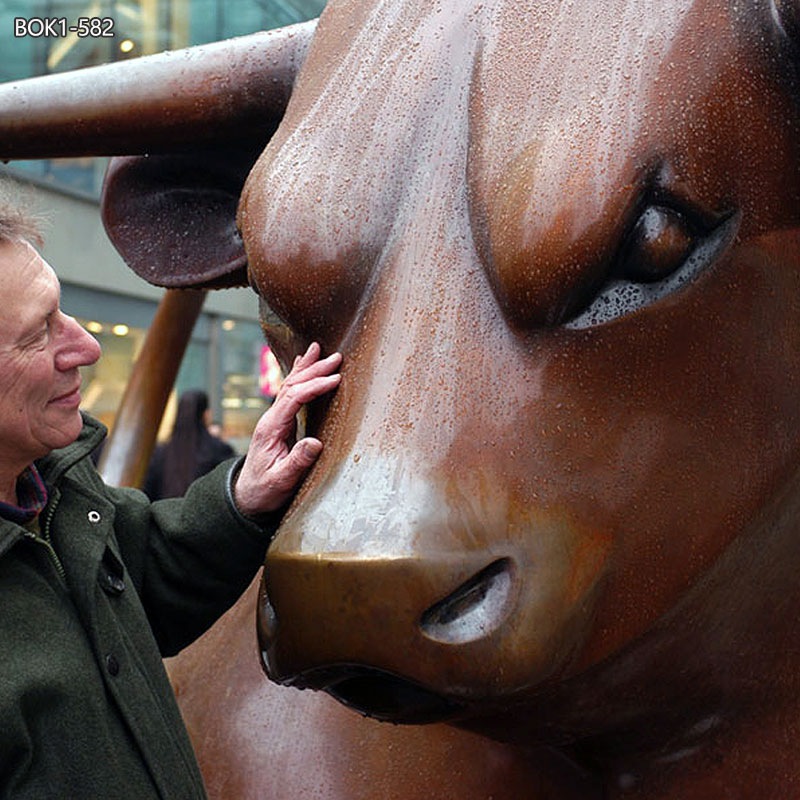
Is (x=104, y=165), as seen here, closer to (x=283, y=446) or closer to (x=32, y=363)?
(x=32, y=363)

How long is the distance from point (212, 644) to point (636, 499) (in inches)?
40.6

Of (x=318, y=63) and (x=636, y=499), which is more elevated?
(x=318, y=63)

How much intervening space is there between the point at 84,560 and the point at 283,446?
286 mm

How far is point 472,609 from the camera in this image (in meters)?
1.12

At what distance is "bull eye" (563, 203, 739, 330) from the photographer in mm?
1220

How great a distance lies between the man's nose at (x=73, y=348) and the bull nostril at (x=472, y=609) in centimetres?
72

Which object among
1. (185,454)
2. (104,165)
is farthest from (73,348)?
(104,165)

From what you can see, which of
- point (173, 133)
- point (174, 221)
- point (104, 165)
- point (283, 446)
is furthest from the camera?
point (104, 165)

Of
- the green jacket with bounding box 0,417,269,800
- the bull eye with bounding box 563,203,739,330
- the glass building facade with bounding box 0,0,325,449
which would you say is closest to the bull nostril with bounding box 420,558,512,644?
the bull eye with bounding box 563,203,739,330

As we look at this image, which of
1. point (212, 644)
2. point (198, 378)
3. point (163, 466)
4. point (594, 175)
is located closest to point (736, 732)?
point (594, 175)

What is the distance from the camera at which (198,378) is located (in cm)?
1234

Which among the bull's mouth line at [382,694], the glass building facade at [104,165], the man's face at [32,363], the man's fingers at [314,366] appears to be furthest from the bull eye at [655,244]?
the glass building facade at [104,165]

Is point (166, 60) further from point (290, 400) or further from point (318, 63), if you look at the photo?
point (290, 400)

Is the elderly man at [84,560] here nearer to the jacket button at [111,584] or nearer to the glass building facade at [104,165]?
the jacket button at [111,584]
